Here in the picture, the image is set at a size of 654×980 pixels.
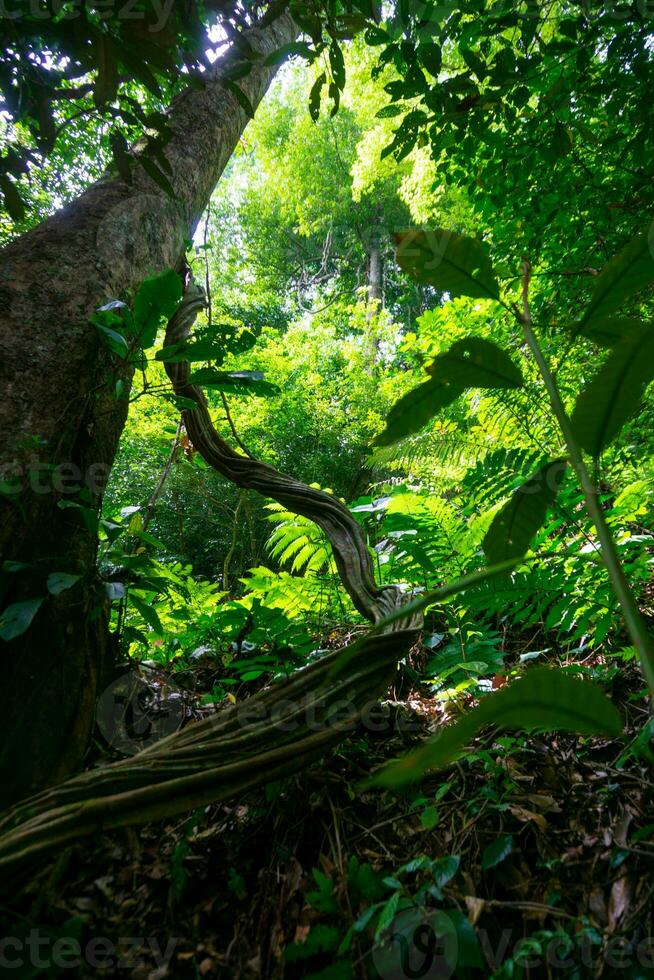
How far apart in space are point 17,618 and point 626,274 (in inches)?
43.7

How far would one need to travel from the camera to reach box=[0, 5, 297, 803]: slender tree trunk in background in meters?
0.97

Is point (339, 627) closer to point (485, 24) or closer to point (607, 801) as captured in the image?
point (607, 801)

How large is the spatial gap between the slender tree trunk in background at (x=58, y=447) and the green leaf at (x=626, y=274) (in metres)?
1.00

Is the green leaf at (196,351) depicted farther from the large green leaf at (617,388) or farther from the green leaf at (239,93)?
the large green leaf at (617,388)

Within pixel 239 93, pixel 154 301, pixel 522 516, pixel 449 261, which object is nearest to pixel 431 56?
pixel 239 93

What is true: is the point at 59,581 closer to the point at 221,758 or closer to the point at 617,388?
the point at 221,758

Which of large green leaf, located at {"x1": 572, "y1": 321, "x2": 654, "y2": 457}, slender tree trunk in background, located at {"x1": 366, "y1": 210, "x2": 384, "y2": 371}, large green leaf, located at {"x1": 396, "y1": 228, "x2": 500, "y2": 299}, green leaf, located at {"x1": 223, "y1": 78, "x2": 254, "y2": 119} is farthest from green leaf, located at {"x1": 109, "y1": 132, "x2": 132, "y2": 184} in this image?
slender tree trunk in background, located at {"x1": 366, "y1": 210, "x2": 384, "y2": 371}

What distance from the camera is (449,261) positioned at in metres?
0.64

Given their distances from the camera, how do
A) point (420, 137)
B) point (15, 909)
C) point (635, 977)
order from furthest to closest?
point (420, 137)
point (15, 909)
point (635, 977)

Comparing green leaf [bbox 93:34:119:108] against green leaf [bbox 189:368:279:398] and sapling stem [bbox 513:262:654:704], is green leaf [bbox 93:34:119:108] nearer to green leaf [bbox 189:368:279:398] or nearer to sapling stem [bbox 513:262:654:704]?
green leaf [bbox 189:368:279:398]

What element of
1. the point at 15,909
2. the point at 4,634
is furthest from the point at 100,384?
the point at 15,909

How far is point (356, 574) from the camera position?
129 cm

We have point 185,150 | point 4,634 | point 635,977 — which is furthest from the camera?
point 185,150

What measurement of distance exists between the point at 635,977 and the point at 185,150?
8.13ft
